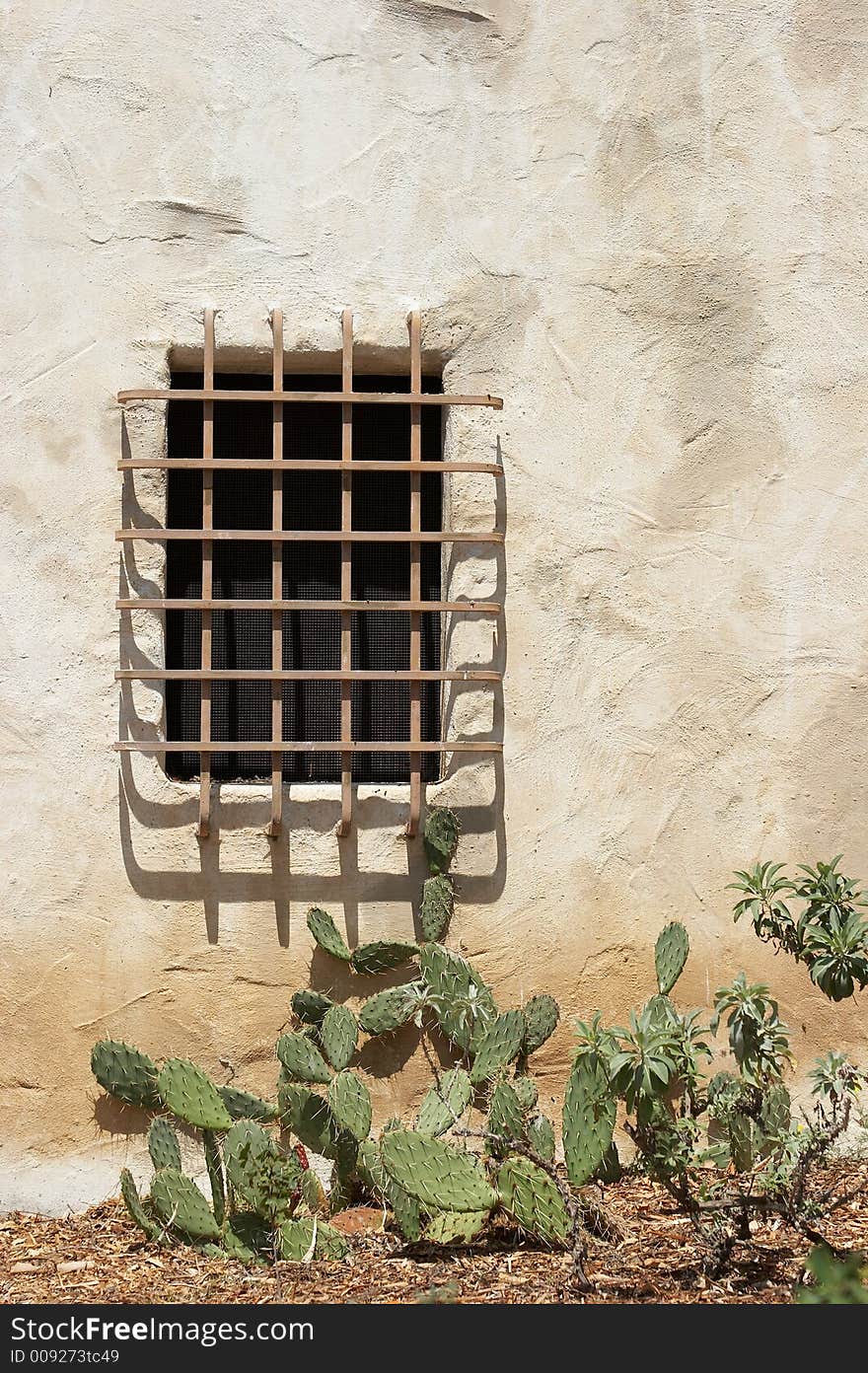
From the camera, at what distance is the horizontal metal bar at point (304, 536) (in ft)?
11.2

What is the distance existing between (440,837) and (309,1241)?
105 cm

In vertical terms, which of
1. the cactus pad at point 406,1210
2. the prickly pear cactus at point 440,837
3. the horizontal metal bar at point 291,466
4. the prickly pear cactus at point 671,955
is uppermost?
the horizontal metal bar at point 291,466

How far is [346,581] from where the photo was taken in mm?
3463

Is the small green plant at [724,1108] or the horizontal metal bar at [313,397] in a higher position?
the horizontal metal bar at [313,397]

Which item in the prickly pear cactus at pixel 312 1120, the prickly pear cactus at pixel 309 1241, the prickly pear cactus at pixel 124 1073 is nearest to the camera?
the prickly pear cactus at pixel 309 1241

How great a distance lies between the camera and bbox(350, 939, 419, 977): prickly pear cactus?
133 inches

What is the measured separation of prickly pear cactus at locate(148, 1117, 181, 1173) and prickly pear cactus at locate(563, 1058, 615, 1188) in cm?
99

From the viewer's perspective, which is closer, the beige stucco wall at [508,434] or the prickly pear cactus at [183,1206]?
the prickly pear cactus at [183,1206]

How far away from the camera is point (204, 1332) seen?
2.46 metres

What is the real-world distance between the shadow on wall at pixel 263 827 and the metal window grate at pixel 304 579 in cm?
6

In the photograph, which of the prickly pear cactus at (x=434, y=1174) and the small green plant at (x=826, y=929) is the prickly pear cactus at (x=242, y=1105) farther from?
the small green plant at (x=826, y=929)

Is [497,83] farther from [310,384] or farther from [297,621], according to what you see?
[297,621]

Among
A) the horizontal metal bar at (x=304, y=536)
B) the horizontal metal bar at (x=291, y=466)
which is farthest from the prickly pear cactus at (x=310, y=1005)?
the horizontal metal bar at (x=291, y=466)

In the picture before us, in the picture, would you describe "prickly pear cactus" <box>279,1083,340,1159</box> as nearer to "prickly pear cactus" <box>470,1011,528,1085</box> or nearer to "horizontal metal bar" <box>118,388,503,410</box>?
"prickly pear cactus" <box>470,1011,528,1085</box>
